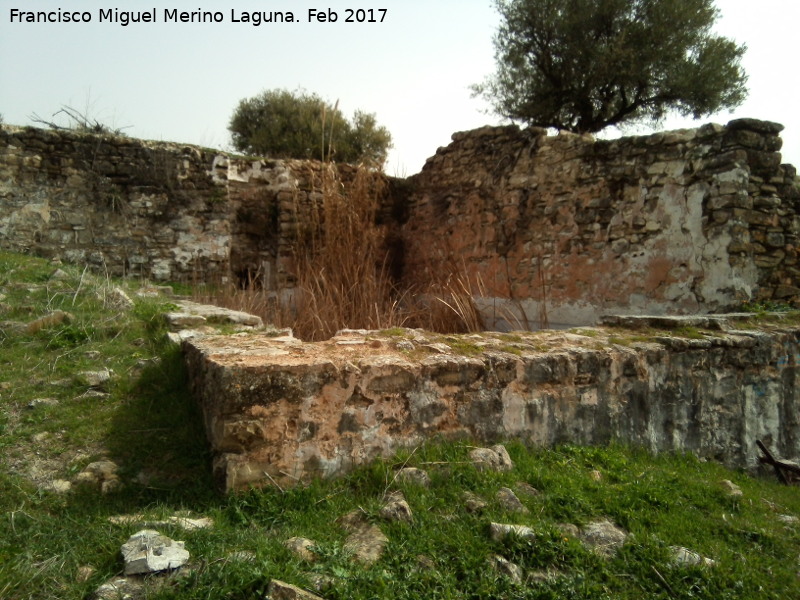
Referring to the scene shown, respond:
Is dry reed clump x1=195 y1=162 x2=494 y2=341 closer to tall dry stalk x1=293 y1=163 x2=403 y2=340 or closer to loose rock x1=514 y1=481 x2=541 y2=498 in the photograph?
tall dry stalk x1=293 y1=163 x2=403 y2=340

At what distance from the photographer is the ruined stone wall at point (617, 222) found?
236 inches

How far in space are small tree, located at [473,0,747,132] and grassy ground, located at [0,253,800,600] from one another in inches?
494

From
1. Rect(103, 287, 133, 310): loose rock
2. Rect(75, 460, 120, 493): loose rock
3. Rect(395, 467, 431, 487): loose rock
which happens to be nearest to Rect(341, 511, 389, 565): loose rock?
Rect(395, 467, 431, 487): loose rock

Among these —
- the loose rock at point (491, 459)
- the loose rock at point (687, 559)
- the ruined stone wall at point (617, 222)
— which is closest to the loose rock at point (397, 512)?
the loose rock at point (491, 459)

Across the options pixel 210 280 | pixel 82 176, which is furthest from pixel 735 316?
pixel 82 176

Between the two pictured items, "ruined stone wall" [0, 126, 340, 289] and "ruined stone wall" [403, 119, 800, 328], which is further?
"ruined stone wall" [0, 126, 340, 289]

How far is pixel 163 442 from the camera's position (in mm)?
2979

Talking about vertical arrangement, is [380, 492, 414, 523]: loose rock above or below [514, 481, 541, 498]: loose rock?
above

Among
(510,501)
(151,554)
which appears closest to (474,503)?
(510,501)

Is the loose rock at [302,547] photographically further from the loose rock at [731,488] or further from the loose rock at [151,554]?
the loose rock at [731,488]

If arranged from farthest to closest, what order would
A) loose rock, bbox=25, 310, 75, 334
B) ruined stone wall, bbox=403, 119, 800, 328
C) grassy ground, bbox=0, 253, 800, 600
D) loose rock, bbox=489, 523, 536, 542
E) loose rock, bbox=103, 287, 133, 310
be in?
ruined stone wall, bbox=403, 119, 800, 328
loose rock, bbox=103, 287, 133, 310
loose rock, bbox=25, 310, 75, 334
loose rock, bbox=489, 523, 536, 542
grassy ground, bbox=0, 253, 800, 600

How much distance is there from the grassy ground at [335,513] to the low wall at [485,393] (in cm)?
15

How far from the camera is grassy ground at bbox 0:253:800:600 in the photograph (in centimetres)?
205

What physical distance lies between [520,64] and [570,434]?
13.6 meters
